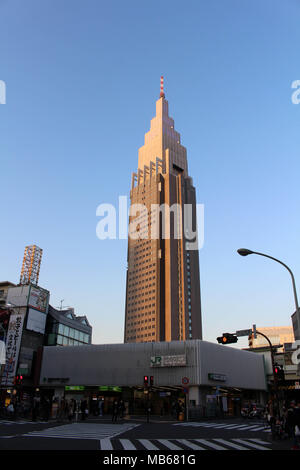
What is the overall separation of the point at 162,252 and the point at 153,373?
109 meters

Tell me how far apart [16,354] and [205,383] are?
29.8 m

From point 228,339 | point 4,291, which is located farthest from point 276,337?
point 228,339

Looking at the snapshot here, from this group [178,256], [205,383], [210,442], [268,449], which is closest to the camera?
[268,449]

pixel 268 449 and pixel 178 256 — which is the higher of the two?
pixel 178 256

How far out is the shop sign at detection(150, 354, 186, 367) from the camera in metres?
47.7

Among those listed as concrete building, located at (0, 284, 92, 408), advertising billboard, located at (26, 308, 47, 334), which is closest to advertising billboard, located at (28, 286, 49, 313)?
concrete building, located at (0, 284, 92, 408)

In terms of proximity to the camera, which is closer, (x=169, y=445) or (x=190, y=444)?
(x=169, y=445)

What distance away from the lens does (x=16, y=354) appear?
58031 mm

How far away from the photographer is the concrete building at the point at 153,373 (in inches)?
1879

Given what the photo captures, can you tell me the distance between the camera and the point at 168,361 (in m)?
48.3

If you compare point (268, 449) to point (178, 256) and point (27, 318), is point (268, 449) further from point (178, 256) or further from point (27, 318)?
point (178, 256)

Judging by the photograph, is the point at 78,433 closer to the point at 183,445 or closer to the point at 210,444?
the point at 183,445

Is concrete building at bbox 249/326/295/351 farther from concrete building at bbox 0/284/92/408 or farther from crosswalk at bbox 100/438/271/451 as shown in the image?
crosswalk at bbox 100/438/271/451
